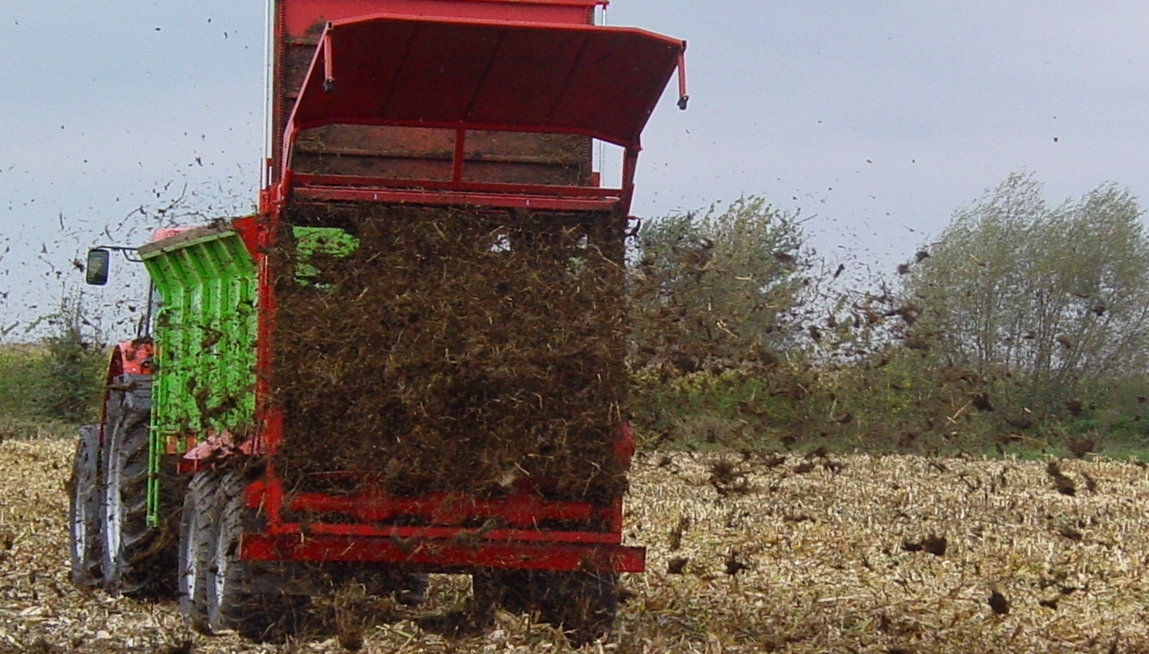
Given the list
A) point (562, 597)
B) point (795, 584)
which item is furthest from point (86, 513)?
point (795, 584)

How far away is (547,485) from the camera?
642 cm

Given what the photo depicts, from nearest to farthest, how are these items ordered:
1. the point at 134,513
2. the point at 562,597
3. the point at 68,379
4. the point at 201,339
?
1. the point at 562,597
2. the point at 201,339
3. the point at 134,513
4. the point at 68,379

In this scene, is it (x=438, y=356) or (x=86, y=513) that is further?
(x=86, y=513)

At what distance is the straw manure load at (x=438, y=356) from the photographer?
619 centimetres

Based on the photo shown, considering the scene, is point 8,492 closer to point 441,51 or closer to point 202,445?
point 202,445

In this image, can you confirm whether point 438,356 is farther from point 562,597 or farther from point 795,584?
point 795,584

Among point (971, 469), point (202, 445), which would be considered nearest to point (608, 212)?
point (202, 445)

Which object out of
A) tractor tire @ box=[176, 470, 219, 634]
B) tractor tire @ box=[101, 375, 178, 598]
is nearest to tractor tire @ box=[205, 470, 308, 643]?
tractor tire @ box=[176, 470, 219, 634]

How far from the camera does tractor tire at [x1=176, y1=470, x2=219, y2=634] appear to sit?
6891 millimetres

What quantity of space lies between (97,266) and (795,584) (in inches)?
165

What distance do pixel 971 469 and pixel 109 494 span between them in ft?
35.0

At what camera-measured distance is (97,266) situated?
8.95 meters

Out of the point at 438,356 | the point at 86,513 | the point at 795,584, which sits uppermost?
→ the point at 438,356

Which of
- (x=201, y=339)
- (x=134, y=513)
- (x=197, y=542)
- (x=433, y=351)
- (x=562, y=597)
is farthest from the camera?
(x=134, y=513)
